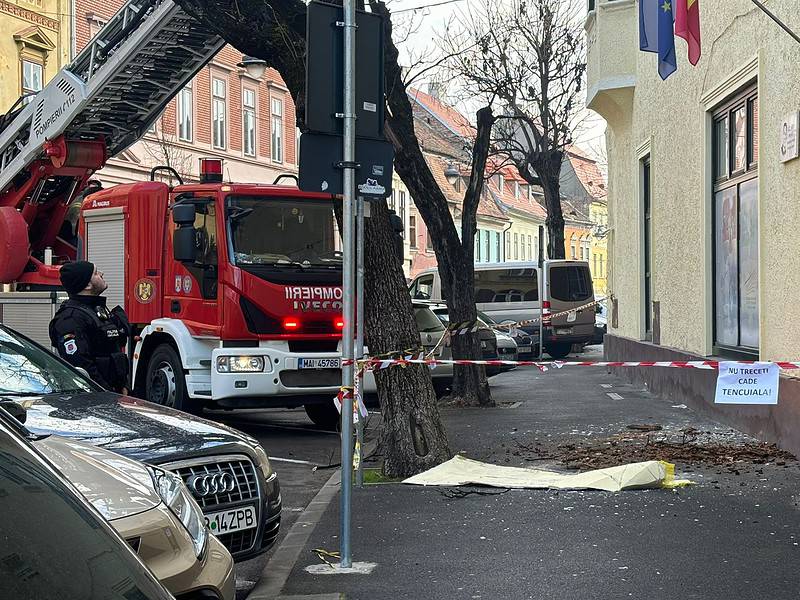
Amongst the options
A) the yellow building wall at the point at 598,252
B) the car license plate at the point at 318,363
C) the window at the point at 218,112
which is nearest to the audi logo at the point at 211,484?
the car license plate at the point at 318,363

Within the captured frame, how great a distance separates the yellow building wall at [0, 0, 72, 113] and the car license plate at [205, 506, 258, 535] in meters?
26.9

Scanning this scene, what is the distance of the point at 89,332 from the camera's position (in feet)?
30.2

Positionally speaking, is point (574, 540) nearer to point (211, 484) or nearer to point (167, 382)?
point (211, 484)

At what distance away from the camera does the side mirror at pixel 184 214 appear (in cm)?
1255

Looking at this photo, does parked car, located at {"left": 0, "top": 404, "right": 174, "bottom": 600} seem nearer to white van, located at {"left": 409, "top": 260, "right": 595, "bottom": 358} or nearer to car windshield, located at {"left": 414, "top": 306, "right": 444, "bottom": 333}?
car windshield, located at {"left": 414, "top": 306, "right": 444, "bottom": 333}

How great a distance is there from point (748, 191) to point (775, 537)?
5545 millimetres

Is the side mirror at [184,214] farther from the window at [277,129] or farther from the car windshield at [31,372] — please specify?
the window at [277,129]

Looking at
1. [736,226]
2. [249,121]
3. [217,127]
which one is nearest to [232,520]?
[736,226]

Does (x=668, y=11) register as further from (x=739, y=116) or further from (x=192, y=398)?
(x=192, y=398)

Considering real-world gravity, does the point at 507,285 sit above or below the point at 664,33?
below

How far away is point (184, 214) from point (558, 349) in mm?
18233

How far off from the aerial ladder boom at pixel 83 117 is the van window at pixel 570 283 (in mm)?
14076

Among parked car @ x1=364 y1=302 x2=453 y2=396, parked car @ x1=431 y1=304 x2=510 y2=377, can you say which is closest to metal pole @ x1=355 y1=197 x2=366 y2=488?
parked car @ x1=364 y1=302 x2=453 y2=396

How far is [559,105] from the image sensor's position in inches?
A: 1297
